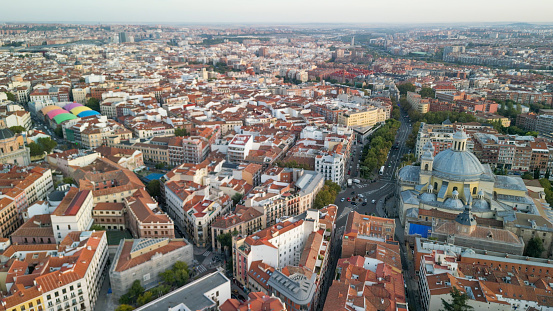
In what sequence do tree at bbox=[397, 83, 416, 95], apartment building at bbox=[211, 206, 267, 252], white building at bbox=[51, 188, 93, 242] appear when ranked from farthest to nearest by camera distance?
tree at bbox=[397, 83, 416, 95] < apartment building at bbox=[211, 206, 267, 252] < white building at bbox=[51, 188, 93, 242]

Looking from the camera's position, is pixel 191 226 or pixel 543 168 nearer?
pixel 191 226

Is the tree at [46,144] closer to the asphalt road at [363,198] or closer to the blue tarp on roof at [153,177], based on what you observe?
the blue tarp on roof at [153,177]

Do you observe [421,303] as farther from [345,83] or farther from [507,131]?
[345,83]

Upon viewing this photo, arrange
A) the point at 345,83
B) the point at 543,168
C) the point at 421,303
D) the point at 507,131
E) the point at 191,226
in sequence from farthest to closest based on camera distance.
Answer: the point at 345,83 → the point at 507,131 → the point at 543,168 → the point at 191,226 → the point at 421,303

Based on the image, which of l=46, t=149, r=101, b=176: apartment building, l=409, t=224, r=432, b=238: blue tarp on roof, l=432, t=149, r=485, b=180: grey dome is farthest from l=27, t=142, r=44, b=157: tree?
l=432, t=149, r=485, b=180: grey dome

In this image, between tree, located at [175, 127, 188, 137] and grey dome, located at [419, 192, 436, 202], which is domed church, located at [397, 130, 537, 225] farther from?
tree, located at [175, 127, 188, 137]

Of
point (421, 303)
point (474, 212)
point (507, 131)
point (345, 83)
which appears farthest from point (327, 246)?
point (345, 83)
